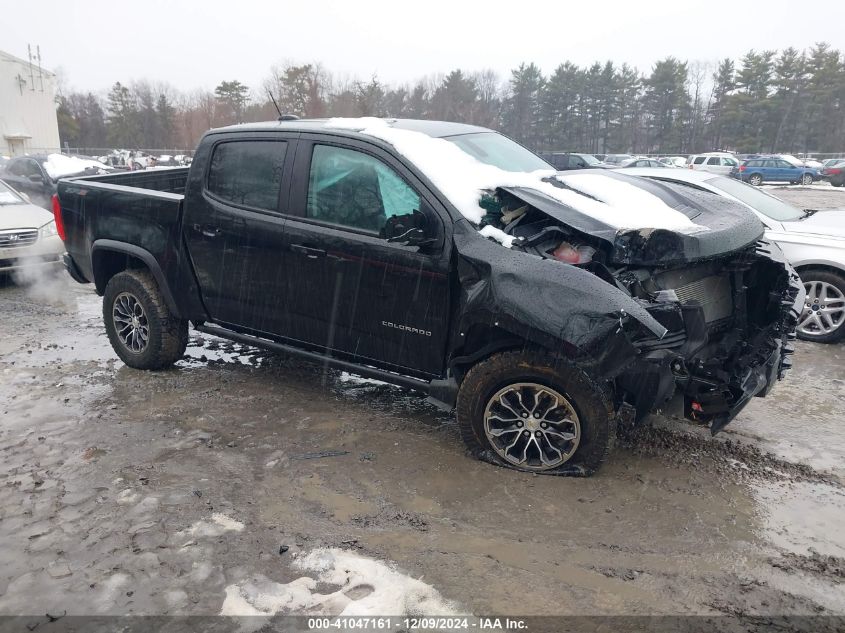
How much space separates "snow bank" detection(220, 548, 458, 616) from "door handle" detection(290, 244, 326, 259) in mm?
1960

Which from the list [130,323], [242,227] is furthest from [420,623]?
[130,323]

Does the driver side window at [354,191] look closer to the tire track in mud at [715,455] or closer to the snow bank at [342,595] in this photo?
the snow bank at [342,595]

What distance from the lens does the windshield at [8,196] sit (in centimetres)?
938

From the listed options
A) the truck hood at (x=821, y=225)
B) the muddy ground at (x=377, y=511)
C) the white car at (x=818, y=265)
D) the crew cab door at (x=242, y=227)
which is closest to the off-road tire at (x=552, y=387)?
the muddy ground at (x=377, y=511)

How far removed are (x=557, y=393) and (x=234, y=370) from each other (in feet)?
10.5

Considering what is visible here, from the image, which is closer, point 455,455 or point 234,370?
point 455,455

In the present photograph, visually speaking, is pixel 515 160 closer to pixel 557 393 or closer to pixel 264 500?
pixel 557 393

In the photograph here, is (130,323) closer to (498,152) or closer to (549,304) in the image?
(498,152)

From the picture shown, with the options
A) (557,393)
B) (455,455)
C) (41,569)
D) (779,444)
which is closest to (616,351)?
(557,393)

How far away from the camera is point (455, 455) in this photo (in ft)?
13.3

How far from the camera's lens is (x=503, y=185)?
3885mm

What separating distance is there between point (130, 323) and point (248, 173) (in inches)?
74.2

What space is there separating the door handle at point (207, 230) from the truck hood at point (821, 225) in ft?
18.8

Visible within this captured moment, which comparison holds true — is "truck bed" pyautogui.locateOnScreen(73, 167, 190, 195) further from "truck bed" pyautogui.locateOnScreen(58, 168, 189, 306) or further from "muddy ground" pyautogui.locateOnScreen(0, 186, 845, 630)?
"muddy ground" pyautogui.locateOnScreen(0, 186, 845, 630)
